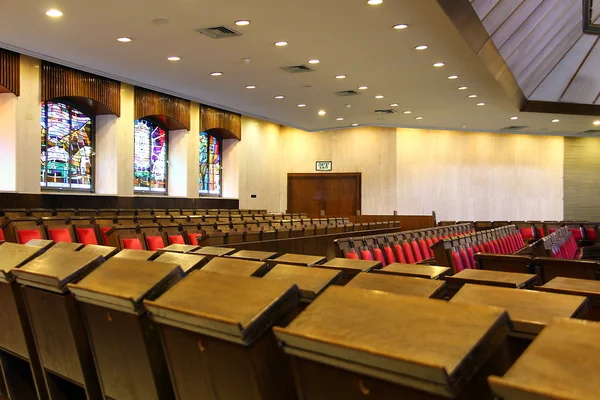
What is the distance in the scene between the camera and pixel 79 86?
9.75m

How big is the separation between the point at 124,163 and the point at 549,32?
8970 mm

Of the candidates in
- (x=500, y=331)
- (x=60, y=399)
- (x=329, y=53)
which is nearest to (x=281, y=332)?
(x=500, y=331)

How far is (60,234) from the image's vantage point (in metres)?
5.24

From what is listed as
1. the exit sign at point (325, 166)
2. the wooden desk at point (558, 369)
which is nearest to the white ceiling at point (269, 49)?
the exit sign at point (325, 166)

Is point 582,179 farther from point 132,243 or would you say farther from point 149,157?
point 132,243

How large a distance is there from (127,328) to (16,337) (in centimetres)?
90

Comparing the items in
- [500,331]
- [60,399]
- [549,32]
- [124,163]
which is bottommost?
[60,399]

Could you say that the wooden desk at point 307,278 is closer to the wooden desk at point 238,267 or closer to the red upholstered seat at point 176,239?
the wooden desk at point 238,267

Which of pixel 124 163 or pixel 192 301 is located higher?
pixel 124 163

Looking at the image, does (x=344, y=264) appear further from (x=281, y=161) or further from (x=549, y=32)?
(x=281, y=161)

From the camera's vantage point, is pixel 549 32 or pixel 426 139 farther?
pixel 426 139

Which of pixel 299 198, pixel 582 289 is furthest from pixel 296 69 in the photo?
pixel 299 198

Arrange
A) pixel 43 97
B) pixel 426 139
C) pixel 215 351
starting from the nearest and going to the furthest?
pixel 215 351
pixel 43 97
pixel 426 139

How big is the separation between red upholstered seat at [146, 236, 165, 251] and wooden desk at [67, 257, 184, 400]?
12.0 ft
